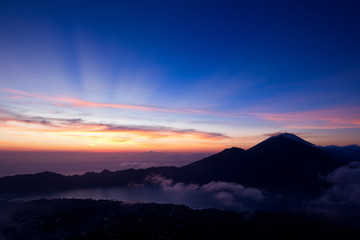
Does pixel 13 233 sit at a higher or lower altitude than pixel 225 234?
higher

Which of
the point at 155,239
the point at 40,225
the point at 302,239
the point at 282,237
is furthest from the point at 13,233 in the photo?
the point at 302,239

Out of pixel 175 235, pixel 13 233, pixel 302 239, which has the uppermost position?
pixel 13 233

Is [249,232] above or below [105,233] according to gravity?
below

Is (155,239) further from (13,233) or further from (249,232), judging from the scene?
(13,233)

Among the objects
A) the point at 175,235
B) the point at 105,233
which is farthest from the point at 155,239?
the point at 105,233

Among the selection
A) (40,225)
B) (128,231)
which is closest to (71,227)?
(40,225)

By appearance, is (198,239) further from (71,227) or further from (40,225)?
(40,225)

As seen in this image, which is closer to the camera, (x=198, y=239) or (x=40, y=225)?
(x=198, y=239)

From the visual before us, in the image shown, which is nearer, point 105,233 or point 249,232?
point 105,233
